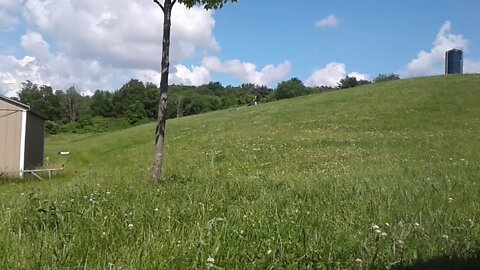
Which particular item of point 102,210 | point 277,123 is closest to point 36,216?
point 102,210

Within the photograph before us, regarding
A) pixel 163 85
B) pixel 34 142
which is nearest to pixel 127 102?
pixel 34 142

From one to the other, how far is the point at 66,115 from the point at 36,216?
125 metres

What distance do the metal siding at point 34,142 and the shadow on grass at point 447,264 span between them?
2331cm

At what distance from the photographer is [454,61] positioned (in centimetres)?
5709

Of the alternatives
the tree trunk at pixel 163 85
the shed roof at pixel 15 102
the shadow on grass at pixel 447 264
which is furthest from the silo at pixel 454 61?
the shadow on grass at pixel 447 264

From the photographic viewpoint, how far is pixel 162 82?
9570 millimetres

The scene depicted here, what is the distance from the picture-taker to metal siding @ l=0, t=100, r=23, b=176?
75.5 feet

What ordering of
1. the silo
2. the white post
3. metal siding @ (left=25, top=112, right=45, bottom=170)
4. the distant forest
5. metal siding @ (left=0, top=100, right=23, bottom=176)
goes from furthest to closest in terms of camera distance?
the distant forest < the silo < metal siding @ (left=25, top=112, right=45, bottom=170) < the white post < metal siding @ (left=0, top=100, right=23, bottom=176)

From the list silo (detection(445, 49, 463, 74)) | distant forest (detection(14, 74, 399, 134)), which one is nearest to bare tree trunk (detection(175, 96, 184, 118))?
distant forest (detection(14, 74, 399, 134))

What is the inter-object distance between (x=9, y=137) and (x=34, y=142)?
114 inches

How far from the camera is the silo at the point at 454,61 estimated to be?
186 feet

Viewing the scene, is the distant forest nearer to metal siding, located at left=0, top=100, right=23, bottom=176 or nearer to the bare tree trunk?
the bare tree trunk

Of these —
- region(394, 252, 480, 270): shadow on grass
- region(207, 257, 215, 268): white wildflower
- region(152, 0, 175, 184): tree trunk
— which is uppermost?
region(152, 0, 175, 184): tree trunk

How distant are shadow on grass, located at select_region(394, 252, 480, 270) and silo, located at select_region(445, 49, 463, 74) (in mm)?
58236
